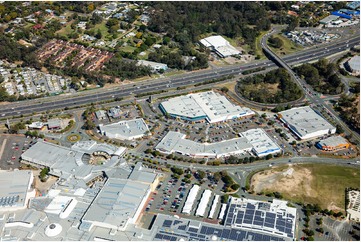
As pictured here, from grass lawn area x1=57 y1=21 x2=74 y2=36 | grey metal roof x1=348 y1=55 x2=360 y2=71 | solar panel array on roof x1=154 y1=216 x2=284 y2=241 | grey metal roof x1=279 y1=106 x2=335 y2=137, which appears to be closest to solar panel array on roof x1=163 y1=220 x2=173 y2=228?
solar panel array on roof x1=154 y1=216 x2=284 y2=241

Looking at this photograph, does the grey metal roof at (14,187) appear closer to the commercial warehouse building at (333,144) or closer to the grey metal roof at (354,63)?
the commercial warehouse building at (333,144)

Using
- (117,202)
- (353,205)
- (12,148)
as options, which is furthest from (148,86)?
(353,205)

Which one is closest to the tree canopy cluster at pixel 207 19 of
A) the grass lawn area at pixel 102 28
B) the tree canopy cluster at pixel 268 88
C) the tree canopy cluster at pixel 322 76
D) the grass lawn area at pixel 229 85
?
the grass lawn area at pixel 102 28

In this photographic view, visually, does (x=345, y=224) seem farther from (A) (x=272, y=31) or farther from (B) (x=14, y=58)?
(B) (x=14, y=58)

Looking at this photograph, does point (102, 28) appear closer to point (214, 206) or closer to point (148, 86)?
point (148, 86)

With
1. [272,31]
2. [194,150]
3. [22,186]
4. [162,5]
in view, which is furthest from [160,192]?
[162,5]

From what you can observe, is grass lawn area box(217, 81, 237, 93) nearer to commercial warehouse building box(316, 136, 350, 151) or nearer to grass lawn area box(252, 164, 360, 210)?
commercial warehouse building box(316, 136, 350, 151)
